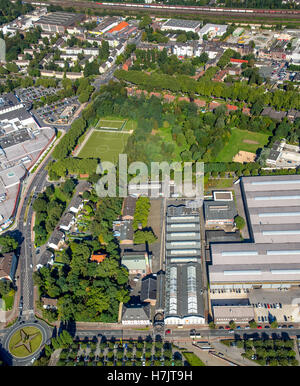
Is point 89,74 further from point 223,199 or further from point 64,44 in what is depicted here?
point 223,199

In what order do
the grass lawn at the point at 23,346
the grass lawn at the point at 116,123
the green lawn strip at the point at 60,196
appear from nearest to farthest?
the grass lawn at the point at 23,346
the green lawn strip at the point at 60,196
the grass lawn at the point at 116,123

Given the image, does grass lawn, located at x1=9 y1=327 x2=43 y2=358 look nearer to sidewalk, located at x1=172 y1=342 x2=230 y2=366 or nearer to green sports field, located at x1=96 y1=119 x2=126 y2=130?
sidewalk, located at x1=172 y1=342 x2=230 y2=366

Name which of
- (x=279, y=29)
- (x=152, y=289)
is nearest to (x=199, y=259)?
(x=152, y=289)

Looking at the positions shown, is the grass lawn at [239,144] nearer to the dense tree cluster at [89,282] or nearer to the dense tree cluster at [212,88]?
the dense tree cluster at [212,88]

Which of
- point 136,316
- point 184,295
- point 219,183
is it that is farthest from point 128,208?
point 136,316

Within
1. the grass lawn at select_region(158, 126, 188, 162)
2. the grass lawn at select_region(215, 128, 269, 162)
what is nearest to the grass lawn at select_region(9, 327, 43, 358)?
the grass lawn at select_region(158, 126, 188, 162)

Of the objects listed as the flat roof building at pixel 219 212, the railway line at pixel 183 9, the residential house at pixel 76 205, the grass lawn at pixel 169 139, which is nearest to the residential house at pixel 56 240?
the residential house at pixel 76 205
